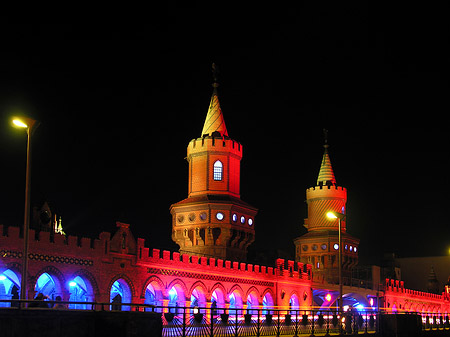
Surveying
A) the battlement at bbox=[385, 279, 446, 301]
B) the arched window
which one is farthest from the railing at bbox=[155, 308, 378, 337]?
the battlement at bbox=[385, 279, 446, 301]

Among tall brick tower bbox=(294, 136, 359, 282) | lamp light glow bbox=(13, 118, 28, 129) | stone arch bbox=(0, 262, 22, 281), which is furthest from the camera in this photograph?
tall brick tower bbox=(294, 136, 359, 282)

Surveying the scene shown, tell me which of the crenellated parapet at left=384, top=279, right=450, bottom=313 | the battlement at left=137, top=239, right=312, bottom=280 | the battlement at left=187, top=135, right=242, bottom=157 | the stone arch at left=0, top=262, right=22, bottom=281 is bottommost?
the crenellated parapet at left=384, top=279, right=450, bottom=313

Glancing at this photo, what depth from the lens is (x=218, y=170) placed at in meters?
50.6

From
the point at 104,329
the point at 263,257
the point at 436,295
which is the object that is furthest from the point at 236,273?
the point at 436,295

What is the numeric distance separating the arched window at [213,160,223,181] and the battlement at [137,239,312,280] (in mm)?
7327

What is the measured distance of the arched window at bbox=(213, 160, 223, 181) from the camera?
50438 millimetres

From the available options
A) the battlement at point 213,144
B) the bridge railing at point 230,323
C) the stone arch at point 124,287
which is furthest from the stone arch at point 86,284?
the battlement at point 213,144

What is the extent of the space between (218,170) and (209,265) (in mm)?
10018

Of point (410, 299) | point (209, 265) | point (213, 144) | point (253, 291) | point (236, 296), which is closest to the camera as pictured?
point (209, 265)

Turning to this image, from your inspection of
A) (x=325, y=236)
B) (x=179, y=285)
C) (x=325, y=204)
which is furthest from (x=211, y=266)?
(x=325, y=204)

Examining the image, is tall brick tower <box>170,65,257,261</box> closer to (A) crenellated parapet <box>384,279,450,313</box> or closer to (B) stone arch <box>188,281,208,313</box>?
(B) stone arch <box>188,281,208,313</box>

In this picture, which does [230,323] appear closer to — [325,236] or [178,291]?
[178,291]

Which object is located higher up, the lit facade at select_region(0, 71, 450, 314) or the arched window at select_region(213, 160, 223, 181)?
the arched window at select_region(213, 160, 223, 181)

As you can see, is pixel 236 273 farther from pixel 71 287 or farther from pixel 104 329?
pixel 104 329
